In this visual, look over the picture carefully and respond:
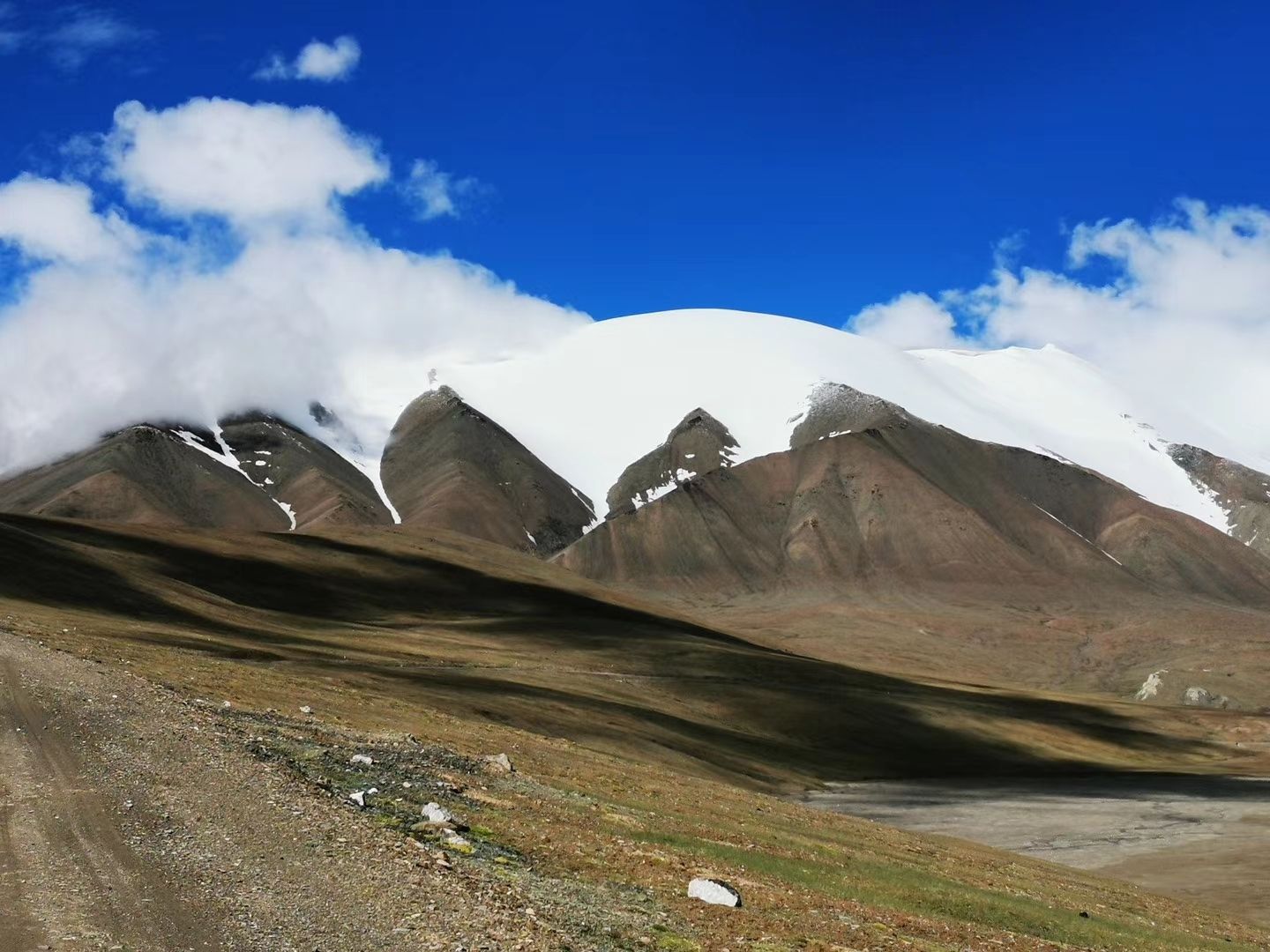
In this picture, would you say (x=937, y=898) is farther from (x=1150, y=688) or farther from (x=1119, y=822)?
(x=1150, y=688)

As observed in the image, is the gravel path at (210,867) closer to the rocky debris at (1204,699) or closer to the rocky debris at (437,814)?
the rocky debris at (437,814)

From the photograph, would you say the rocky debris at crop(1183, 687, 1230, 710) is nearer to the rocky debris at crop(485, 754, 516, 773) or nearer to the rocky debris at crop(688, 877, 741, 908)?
the rocky debris at crop(485, 754, 516, 773)

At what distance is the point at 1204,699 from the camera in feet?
569

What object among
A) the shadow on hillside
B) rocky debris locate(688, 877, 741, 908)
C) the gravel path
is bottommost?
the shadow on hillside

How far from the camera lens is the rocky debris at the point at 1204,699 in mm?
172500

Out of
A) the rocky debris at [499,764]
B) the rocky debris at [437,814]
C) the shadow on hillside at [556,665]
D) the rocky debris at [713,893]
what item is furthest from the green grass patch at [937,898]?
the shadow on hillside at [556,665]

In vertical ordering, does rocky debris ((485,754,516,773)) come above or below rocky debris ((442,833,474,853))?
below

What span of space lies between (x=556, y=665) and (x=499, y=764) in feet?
229

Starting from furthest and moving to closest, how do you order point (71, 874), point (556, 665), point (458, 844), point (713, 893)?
point (556, 665) → point (713, 893) → point (458, 844) → point (71, 874)

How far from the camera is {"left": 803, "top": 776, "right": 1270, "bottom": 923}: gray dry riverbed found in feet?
167

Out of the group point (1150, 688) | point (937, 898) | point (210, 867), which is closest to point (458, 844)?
point (210, 867)

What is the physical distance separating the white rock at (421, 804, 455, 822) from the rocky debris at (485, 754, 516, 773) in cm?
856

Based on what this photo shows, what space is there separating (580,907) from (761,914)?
12.6 feet

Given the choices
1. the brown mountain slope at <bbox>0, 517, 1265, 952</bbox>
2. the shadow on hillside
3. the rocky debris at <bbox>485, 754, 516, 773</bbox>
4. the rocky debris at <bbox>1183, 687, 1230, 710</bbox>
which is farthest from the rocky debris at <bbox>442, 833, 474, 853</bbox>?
the rocky debris at <bbox>1183, 687, 1230, 710</bbox>
